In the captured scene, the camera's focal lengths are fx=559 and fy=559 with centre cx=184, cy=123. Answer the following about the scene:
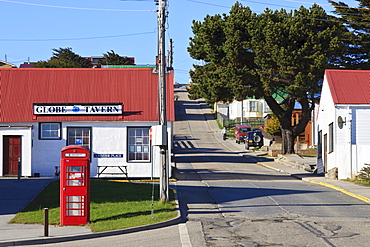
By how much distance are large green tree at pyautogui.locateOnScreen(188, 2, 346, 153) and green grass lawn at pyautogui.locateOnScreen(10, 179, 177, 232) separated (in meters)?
22.1

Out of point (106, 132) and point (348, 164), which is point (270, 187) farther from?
point (106, 132)

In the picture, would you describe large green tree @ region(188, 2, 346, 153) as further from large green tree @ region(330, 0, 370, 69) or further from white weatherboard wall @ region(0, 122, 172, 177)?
white weatherboard wall @ region(0, 122, 172, 177)

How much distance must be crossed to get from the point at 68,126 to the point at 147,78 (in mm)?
5173

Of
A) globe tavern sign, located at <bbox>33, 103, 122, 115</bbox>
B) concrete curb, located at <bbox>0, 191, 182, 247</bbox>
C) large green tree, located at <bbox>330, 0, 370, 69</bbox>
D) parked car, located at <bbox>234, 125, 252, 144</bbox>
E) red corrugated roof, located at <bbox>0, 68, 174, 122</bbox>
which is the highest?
large green tree, located at <bbox>330, 0, 370, 69</bbox>

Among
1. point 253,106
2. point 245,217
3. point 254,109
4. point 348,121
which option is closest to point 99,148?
point 348,121

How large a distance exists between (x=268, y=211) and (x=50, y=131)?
592 inches

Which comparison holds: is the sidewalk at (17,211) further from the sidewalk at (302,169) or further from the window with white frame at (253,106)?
the window with white frame at (253,106)

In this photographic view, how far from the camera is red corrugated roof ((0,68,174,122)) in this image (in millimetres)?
29309

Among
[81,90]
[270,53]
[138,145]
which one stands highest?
[270,53]

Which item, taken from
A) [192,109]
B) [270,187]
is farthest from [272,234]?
[192,109]

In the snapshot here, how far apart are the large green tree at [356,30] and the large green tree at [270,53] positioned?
2.59m

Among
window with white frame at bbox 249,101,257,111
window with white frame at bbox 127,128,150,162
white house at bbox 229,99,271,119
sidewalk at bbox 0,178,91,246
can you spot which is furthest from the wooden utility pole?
window with white frame at bbox 249,101,257,111

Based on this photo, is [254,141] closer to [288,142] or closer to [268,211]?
[288,142]

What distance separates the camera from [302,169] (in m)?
36.8
